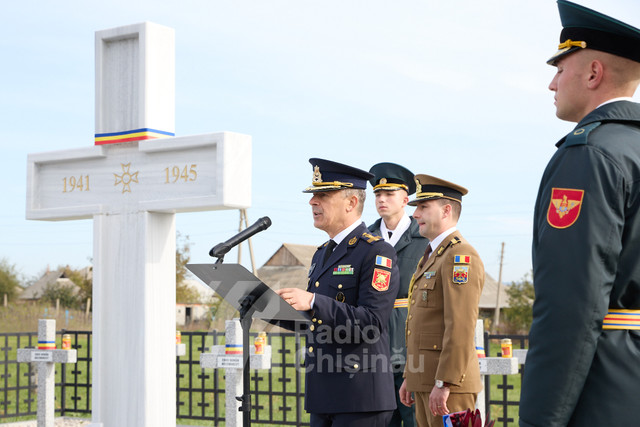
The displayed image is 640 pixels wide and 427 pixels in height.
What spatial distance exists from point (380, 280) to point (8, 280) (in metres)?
45.8

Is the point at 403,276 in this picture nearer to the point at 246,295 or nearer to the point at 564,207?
the point at 246,295

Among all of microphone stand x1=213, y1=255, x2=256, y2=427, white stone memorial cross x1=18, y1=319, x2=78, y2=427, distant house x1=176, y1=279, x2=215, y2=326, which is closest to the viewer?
microphone stand x1=213, y1=255, x2=256, y2=427

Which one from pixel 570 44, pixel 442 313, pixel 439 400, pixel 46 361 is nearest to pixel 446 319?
pixel 442 313

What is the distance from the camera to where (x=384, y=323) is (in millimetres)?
3678

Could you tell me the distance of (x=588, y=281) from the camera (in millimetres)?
1997

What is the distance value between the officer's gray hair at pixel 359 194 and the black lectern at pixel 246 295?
848 millimetres

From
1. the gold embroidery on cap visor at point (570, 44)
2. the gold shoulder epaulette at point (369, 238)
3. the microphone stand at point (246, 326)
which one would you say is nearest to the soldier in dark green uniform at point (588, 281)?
the gold embroidery on cap visor at point (570, 44)

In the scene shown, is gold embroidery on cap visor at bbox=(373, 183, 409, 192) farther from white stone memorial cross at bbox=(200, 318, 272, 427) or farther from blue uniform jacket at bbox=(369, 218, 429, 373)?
white stone memorial cross at bbox=(200, 318, 272, 427)

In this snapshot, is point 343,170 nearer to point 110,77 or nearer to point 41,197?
point 110,77

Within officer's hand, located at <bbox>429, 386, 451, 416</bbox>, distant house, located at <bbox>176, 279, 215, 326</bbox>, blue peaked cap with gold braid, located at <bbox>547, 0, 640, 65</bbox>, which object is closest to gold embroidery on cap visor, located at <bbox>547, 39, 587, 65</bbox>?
blue peaked cap with gold braid, located at <bbox>547, 0, 640, 65</bbox>

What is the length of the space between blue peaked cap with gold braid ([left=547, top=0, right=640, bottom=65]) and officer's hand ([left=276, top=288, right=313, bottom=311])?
4.96ft

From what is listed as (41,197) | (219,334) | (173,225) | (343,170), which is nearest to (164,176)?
(173,225)

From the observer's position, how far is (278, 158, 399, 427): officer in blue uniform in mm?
3609

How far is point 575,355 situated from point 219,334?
8.58 metres
